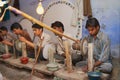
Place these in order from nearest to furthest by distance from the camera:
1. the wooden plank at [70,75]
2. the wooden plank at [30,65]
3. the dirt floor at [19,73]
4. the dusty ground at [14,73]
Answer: the wooden plank at [70,75], the dirt floor at [19,73], the wooden plank at [30,65], the dusty ground at [14,73]

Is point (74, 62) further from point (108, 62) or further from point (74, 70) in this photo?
point (108, 62)

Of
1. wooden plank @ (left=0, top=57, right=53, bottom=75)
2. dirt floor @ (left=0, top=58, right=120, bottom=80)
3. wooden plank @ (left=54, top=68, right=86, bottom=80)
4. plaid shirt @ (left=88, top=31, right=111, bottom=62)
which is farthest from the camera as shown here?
wooden plank @ (left=0, top=57, right=53, bottom=75)

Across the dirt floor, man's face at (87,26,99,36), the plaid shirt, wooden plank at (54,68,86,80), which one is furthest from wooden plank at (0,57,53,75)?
man's face at (87,26,99,36)

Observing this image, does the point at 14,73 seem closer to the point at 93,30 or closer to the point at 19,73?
the point at 19,73

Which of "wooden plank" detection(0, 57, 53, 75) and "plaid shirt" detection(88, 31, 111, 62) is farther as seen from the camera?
"wooden plank" detection(0, 57, 53, 75)

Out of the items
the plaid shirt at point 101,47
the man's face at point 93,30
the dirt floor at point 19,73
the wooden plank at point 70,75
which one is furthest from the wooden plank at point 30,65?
the man's face at point 93,30

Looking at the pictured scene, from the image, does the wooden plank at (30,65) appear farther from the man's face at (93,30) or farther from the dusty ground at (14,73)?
→ the man's face at (93,30)

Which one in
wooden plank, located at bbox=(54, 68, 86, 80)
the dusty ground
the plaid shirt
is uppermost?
the plaid shirt

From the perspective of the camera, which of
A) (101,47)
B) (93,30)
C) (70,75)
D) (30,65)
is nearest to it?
(70,75)

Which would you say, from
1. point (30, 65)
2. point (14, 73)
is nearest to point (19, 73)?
point (14, 73)

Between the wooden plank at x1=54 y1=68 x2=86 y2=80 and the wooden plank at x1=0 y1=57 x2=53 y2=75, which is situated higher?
the wooden plank at x1=0 y1=57 x2=53 y2=75

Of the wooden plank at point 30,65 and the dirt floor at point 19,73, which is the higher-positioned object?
the wooden plank at point 30,65

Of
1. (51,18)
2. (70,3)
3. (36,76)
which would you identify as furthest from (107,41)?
(51,18)

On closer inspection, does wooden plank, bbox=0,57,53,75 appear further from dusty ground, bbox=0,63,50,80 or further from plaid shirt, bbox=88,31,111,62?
plaid shirt, bbox=88,31,111,62
